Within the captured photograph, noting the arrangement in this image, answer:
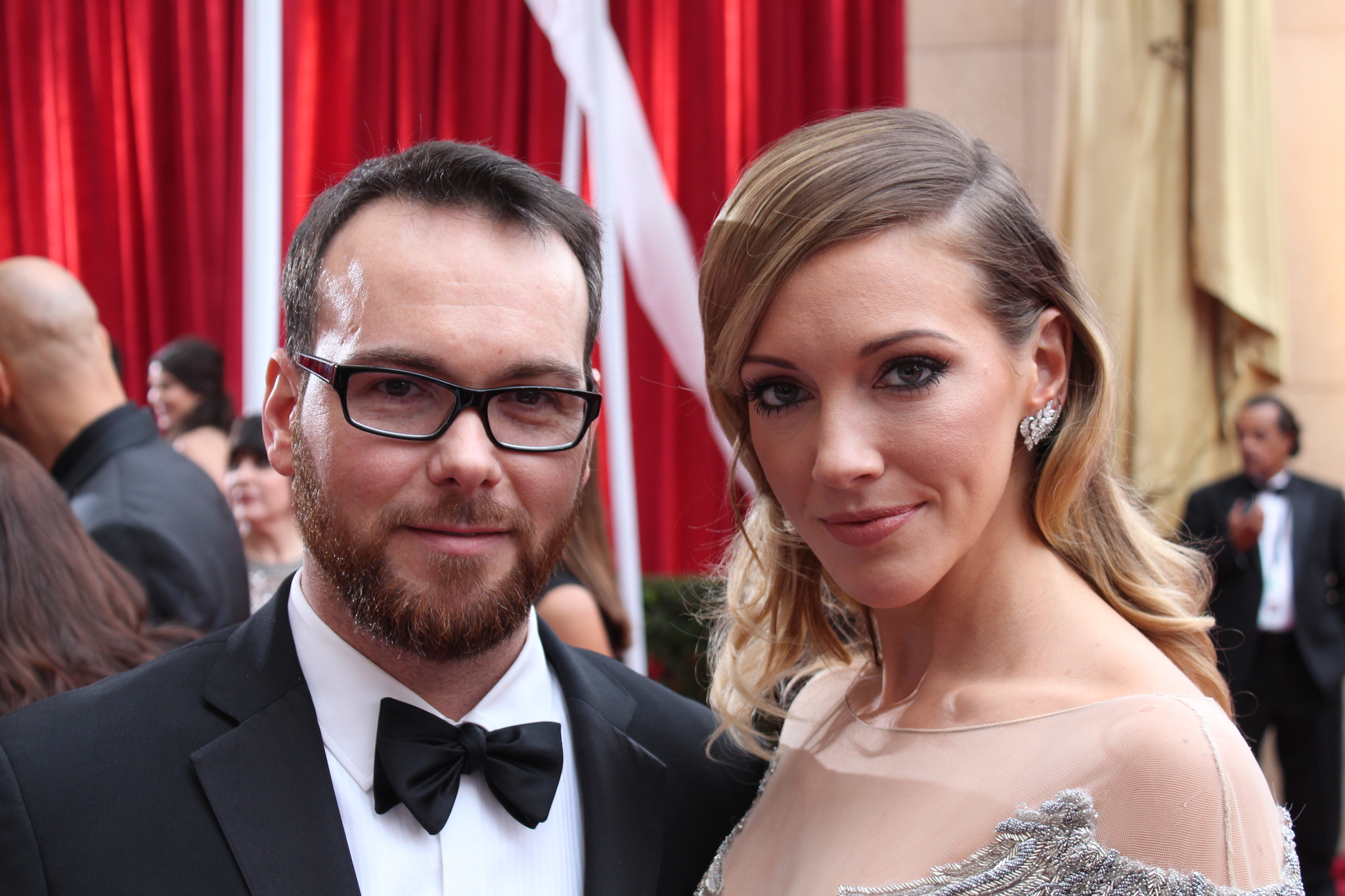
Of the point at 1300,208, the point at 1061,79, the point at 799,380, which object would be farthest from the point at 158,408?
the point at 1300,208

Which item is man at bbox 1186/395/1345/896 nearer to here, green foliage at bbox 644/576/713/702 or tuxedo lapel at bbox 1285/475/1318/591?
tuxedo lapel at bbox 1285/475/1318/591

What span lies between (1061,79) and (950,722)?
3797 millimetres

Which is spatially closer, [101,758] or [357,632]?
[101,758]

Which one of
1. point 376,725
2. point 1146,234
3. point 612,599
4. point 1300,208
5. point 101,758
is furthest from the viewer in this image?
point 1300,208

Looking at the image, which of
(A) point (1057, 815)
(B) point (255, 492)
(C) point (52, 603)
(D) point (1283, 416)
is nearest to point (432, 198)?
(A) point (1057, 815)

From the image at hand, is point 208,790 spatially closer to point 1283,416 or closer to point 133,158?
point 1283,416

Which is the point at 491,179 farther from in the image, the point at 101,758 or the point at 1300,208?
the point at 1300,208

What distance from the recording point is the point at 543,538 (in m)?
1.49

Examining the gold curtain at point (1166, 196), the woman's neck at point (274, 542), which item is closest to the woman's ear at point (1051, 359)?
the gold curtain at point (1166, 196)

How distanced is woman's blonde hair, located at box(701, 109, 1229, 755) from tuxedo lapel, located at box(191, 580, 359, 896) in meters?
0.70

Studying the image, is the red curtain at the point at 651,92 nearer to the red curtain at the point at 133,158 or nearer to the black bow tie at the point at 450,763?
the red curtain at the point at 133,158

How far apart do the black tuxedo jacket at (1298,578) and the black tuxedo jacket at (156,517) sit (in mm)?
3614

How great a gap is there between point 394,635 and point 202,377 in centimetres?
420

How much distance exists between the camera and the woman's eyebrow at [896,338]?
1.39m
